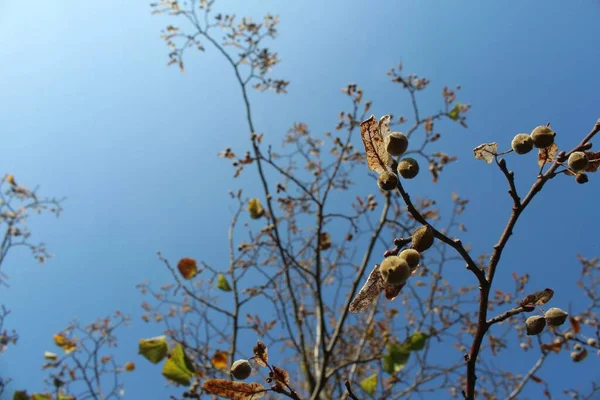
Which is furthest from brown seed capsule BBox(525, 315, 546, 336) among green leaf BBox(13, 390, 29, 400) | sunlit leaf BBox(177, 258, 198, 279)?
green leaf BBox(13, 390, 29, 400)

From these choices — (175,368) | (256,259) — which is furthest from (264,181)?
(175,368)

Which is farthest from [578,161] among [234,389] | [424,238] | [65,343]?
[65,343]

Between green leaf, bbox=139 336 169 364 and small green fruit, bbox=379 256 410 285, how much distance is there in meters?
2.55

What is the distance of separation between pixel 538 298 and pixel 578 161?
0.43 meters

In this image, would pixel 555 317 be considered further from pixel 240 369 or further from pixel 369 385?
pixel 369 385

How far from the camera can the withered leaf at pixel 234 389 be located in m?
1.13

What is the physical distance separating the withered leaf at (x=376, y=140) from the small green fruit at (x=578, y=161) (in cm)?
56

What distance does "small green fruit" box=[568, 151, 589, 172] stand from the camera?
3.71 ft

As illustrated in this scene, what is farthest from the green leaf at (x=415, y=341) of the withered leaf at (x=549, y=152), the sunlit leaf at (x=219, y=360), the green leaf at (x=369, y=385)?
the withered leaf at (x=549, y=152)

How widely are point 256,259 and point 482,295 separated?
3.59m

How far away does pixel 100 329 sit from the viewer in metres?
5.40

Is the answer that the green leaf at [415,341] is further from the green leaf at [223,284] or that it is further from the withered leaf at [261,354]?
the withered leaf at [261,354]

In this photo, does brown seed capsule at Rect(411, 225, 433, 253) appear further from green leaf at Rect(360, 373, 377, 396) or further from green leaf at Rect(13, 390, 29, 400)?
green leaf at Rect(13, 390, 29, 400)

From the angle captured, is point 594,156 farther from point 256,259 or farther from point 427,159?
point 256,259
